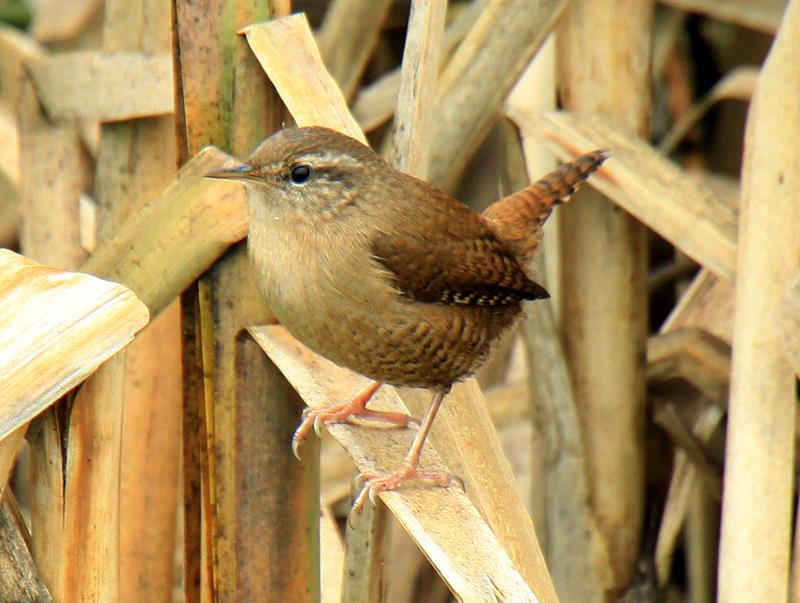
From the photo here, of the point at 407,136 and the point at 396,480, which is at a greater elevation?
the point at 407,136

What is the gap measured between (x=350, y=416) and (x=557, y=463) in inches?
32.3

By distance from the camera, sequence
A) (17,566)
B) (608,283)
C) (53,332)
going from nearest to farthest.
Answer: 1. (53,332)
2. (17,566)
3. (608,283)

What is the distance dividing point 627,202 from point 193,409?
1.06m

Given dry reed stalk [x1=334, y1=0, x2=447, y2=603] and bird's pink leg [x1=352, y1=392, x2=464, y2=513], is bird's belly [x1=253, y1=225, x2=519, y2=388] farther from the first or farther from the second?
dry reed stalk [x1=334, y1=0, x2=447, y2=603]

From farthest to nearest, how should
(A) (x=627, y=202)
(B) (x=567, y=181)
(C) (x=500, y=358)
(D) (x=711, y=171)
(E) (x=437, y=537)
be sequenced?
(D) (x=711, y=171) < (C) (x=500, y=358) < (A) (x=627, y=202) < (B) (x=567, y=181) < (E) (x=437, y=537)

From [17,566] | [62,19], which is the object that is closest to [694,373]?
[17,566]

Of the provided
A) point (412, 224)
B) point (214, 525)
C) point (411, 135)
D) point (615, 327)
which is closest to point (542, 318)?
point (615, 327)

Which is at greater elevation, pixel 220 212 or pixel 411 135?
pixel 411 135

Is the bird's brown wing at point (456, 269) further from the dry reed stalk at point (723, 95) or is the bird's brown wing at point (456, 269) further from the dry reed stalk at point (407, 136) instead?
the dry reed stalk at point (723, 95)

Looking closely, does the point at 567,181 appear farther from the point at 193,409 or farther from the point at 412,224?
the point at 193,409

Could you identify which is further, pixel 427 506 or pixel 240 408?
pixel 240 408

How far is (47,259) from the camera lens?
102 inches

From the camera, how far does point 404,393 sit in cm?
222

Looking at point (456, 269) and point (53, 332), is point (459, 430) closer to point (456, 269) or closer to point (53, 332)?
point (456, 269)
